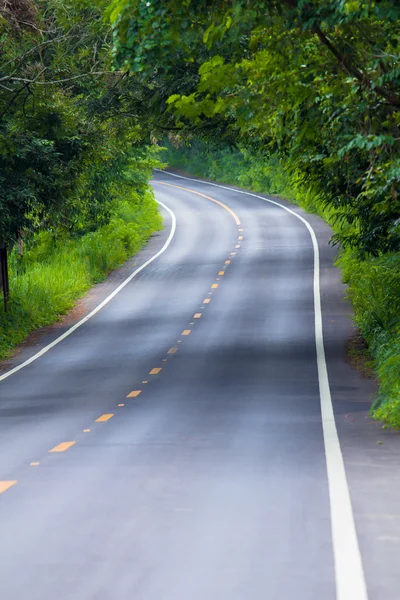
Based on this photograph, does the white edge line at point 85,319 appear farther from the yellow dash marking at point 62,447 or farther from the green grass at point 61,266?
the yellow dash marking at point 62,447

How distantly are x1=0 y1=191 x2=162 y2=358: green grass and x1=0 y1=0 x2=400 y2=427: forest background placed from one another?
19 cm

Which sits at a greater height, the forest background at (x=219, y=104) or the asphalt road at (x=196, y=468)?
the forest background at (x=219, y=104)

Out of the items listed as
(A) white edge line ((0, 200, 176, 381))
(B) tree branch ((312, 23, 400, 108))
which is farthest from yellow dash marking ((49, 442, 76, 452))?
(A) white edge line ((0, 200, 176, 381))

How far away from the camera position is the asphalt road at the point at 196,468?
659cm

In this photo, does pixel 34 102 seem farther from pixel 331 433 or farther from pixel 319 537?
pixel 319 537

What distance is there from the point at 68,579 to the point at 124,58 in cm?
960

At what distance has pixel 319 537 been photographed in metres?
7.52

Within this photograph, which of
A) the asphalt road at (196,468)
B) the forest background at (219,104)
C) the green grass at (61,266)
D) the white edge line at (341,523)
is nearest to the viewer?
the white edge line at (341,523)

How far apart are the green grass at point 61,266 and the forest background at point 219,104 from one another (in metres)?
0.19

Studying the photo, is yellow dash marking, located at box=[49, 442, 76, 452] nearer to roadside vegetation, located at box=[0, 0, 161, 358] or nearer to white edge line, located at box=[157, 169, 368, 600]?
white edge line, located at box=[157, 169, 368, 600]

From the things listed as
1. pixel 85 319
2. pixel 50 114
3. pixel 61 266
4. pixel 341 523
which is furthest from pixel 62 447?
pixel 61 266

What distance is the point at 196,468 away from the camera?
35.4 ft

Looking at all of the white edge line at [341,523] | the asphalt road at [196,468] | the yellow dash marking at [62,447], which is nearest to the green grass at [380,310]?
the asphalt road at [196,468]

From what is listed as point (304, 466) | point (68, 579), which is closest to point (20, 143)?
point (304, 466)
